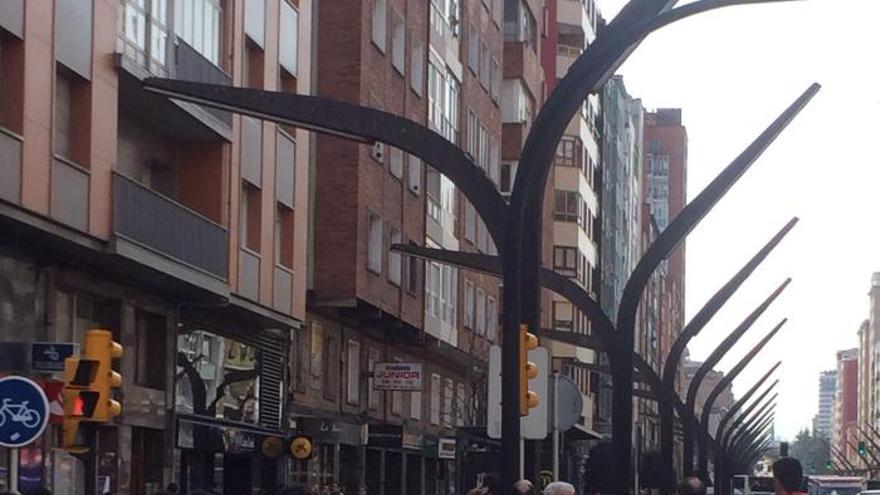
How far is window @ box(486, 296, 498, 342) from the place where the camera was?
61469 millimetres

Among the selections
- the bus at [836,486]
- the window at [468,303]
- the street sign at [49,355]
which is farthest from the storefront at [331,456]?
the bus at [836,486]

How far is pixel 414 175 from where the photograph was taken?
159 feet

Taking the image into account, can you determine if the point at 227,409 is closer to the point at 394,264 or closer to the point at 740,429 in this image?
the point at 394,264

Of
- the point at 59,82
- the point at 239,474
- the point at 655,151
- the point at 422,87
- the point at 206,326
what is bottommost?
the point at 239,474

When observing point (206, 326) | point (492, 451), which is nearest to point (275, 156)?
point (206, 326)

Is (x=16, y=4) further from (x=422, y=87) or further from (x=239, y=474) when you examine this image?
(x=422, y=87)

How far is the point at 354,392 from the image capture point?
45.3m

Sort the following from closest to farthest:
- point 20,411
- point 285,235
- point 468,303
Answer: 1. point 20,411
2. point 285,235
3. point 468,303

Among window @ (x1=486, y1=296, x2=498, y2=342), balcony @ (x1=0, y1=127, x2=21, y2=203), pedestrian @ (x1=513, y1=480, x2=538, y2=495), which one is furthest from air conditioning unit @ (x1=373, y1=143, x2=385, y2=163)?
pedestrian @ (x1=513, y1=480, x2=538, y2=495)

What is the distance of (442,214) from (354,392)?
27.5ft

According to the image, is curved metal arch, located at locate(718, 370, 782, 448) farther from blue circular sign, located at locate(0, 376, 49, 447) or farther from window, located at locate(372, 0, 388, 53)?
blue circular sign, located at locate(0, 376, 49, 447)

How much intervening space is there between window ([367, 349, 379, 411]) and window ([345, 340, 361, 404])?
1.33ft

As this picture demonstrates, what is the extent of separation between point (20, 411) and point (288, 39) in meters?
22.4

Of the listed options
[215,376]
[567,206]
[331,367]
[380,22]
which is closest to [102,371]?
[215,376]
